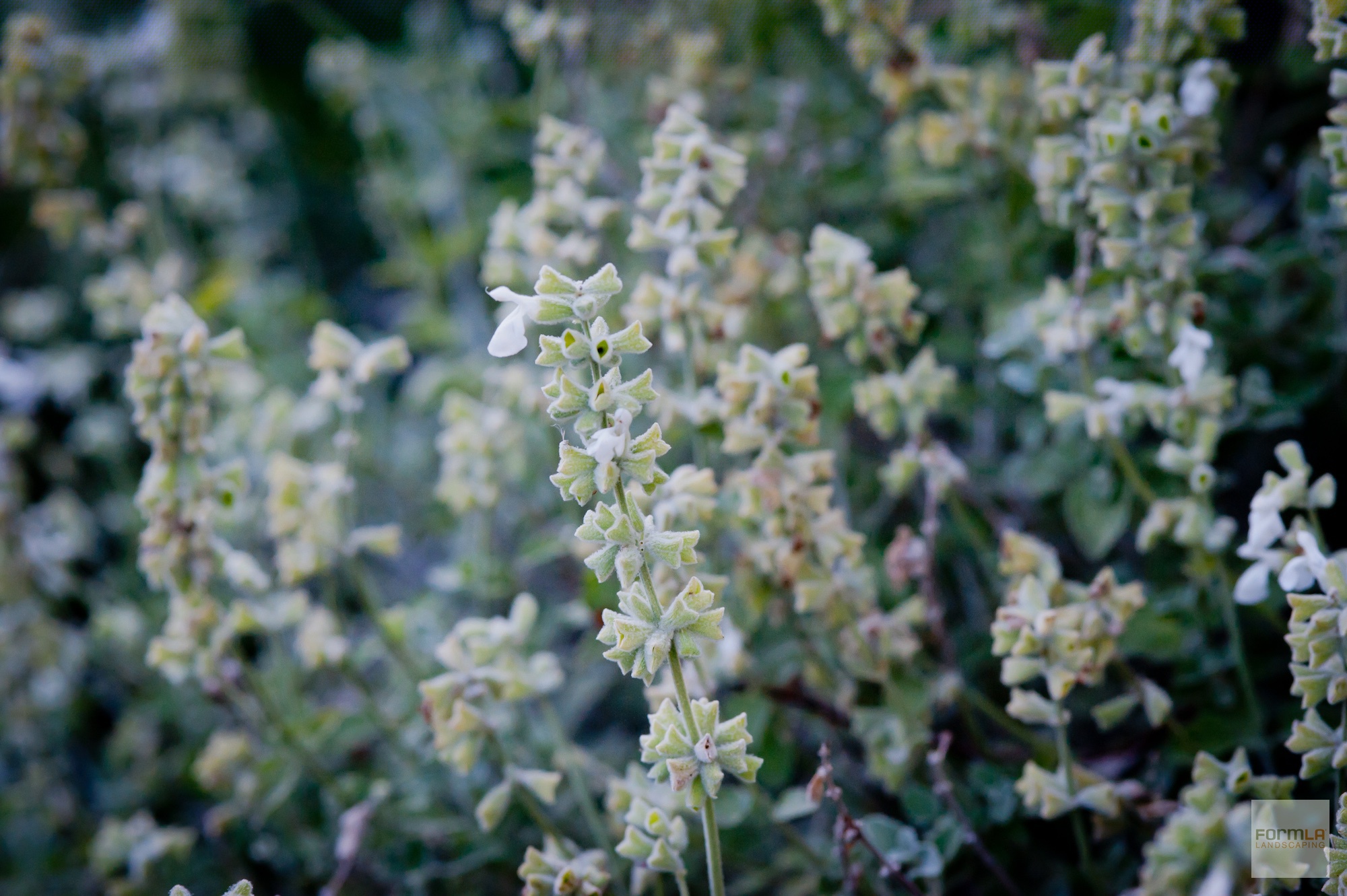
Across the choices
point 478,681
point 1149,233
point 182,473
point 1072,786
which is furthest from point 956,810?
point 182,473

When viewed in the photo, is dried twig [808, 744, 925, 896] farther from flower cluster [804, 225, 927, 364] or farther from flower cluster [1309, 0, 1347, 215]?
flower cluster [1309, 0, 1347, 215]

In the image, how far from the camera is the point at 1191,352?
957 mm

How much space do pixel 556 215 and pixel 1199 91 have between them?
0.71 metres

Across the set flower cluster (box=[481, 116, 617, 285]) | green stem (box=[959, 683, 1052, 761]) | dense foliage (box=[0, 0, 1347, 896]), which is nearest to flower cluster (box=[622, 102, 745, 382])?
dense foliage (box=[0, 0, 1347, 896])

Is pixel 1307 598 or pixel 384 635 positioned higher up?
pixel 1307 598

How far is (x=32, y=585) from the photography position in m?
1.64

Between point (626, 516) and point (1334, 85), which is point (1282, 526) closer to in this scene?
point (1334, 85)

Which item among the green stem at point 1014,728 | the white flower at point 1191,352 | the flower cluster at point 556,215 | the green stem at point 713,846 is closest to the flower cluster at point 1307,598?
the white flower at point 1191,352

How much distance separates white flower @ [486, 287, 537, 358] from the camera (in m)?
0.74

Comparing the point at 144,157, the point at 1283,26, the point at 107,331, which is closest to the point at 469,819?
the point at 107,331

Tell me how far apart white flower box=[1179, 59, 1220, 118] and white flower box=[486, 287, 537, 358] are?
0.76 m

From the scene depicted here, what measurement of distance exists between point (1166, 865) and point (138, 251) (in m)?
2.28

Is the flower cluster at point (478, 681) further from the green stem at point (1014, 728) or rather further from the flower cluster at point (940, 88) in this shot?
the flower cluster at point (940, 88)

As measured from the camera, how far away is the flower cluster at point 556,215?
1.13 metres
